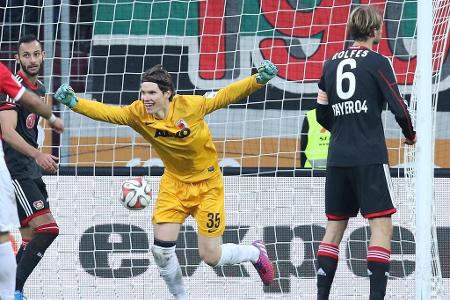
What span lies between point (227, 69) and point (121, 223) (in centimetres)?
211

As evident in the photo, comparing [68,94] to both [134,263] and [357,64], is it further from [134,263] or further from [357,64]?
[134,263]

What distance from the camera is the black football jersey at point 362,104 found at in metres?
6.42

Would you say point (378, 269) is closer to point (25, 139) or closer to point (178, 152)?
point (178, 152)

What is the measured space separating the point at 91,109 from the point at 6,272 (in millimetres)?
1506

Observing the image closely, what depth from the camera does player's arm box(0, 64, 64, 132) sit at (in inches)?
232

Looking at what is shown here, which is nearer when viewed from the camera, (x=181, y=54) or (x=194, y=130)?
(x=194, y=130)

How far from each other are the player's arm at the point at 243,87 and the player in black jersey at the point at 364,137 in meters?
0.58

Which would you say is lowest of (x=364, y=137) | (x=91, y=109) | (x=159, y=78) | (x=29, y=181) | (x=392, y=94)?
(x=29, y=181)

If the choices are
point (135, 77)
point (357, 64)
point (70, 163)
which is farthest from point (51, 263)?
point (357, 64)

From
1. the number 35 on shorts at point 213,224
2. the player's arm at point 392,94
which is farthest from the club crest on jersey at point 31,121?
the player's arm at point 392,94

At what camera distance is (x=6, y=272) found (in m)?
6.06

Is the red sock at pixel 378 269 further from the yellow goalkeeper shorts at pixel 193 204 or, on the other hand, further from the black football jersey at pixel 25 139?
the black football jersey at pixel 25 139

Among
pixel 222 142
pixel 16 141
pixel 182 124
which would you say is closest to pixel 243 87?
pixel 182 124

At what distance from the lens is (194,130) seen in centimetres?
739
